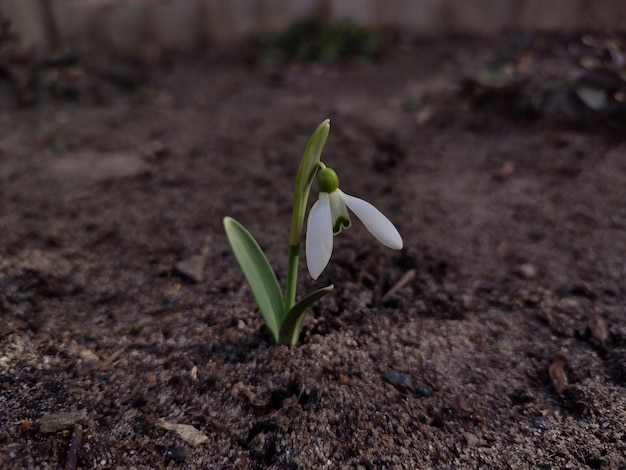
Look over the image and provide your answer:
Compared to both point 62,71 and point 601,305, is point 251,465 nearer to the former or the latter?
point 601,305

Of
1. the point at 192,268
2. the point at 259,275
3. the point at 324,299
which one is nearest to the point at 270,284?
the point at 259,275

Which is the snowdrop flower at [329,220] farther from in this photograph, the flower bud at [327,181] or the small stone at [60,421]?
the small stone at [60,421]

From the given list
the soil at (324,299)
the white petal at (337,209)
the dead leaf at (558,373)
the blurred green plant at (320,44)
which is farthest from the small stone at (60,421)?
the blurred green plant at (320,44)

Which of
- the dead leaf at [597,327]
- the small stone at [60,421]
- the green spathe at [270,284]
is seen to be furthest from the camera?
the dead leaf at [597,327]

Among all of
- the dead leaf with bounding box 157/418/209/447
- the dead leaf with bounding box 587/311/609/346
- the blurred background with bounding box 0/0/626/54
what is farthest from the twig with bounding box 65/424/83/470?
the blurred background with bounding box 0/0/626/54

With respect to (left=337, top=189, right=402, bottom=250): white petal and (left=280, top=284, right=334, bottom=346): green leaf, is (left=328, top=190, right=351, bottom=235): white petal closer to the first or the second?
(left=337, top=189, right=402, bottom=250): white petal

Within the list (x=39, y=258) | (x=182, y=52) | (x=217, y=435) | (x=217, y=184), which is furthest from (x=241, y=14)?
(x=217, y=435)
